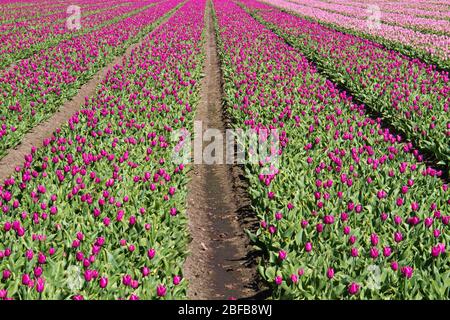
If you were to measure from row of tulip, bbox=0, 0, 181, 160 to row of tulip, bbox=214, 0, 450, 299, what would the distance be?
5.36 metres

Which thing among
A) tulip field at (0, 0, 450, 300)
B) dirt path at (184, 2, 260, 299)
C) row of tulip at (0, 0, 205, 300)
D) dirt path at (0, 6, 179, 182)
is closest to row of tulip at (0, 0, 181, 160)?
tulip field at (0, 0, 450, 300)

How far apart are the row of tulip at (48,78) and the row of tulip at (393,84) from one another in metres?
9.08

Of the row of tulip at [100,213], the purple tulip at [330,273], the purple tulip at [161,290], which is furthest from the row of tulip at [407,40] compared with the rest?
the purple tulip at [161,290]

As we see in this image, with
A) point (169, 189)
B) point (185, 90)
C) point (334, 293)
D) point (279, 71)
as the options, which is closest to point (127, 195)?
point (169, 189)

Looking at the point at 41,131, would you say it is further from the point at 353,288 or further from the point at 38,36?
the point at 38,36

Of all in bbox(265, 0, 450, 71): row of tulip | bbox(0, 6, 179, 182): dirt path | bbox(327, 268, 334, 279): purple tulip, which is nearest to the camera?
bbox(327, 268, 334, 279): purple tulip

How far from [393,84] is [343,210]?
848cm

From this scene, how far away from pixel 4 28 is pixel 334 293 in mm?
28248

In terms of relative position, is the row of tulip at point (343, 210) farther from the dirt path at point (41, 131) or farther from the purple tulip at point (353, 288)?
the dirt path at point (41, 131)

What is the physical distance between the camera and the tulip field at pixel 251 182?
188 inches

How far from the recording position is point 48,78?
47.3 ft

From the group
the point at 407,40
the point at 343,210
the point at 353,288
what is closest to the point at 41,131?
the point at 343,210

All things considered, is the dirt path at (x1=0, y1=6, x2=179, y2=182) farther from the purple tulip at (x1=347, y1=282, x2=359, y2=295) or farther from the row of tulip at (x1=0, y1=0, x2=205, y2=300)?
the purple tulip at (x1=347, y1=282, x2=359, y2=295)

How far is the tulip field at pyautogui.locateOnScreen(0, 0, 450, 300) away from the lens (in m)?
4.79
